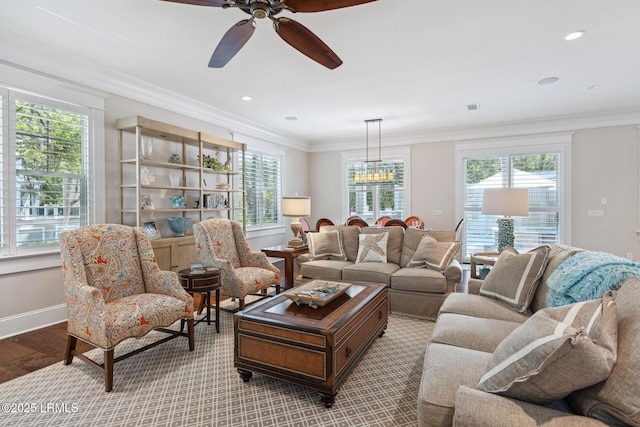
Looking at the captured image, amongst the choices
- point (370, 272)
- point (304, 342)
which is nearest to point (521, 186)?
point (370, 272)

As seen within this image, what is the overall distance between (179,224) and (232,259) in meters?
1.06

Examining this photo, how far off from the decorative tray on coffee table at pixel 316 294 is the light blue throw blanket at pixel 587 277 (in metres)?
1.39

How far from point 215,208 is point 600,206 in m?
6.44

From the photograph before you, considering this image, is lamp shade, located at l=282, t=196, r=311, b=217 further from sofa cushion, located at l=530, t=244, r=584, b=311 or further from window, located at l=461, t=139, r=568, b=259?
window, located at l=461, t=139, r=568, b=259

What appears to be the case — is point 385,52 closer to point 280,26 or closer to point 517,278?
point 280,26

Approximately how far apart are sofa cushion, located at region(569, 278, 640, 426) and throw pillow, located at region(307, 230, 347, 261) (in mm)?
3326

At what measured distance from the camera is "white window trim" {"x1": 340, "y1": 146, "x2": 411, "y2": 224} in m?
7.01

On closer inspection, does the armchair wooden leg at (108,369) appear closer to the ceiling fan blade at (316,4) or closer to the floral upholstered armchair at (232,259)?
the floral upholstered armchair at (232,259)

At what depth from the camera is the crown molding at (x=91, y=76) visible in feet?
9.84

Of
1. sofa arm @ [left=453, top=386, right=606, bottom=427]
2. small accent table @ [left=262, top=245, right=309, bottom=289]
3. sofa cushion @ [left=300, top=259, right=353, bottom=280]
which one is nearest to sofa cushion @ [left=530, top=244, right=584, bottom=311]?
sofa arm @ [left=453, top=386, right=606, bottom=427]

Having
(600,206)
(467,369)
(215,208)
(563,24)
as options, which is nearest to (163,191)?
(215,208)

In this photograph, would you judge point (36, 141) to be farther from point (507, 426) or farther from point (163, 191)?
point (507, 426)

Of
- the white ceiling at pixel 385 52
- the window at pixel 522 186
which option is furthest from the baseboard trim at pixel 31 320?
the window at pixel 522 186

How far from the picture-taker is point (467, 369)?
1.47 m
